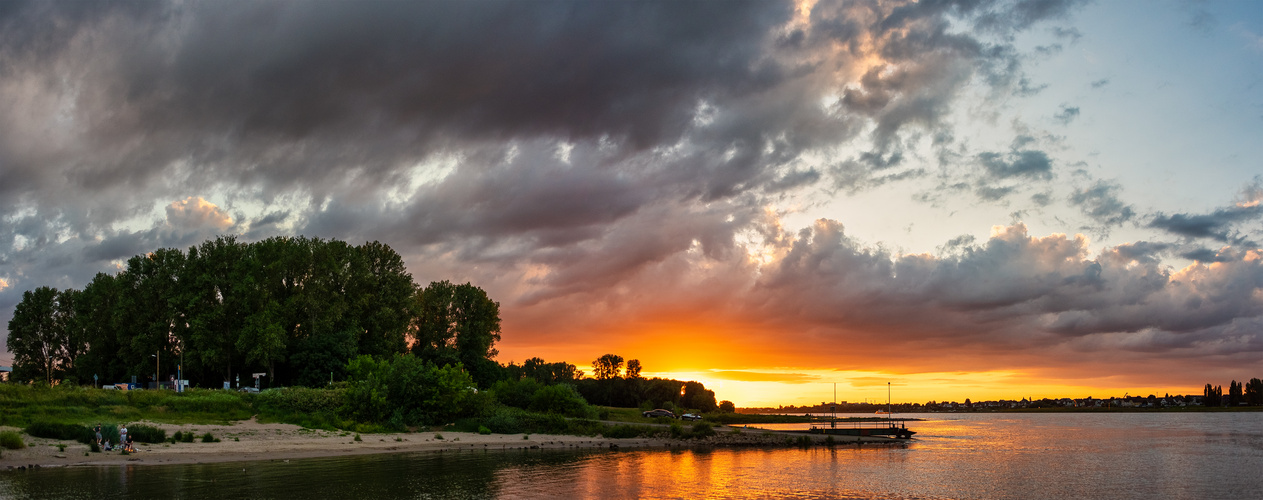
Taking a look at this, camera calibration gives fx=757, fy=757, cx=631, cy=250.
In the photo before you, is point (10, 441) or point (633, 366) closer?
point (10, 441)

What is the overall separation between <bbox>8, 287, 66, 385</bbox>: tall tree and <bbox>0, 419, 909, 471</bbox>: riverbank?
71.4 m

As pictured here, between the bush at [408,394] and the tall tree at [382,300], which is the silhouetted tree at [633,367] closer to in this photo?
the tall tree at [382,300]

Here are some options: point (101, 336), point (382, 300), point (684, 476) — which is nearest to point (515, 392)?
point (382, 300)

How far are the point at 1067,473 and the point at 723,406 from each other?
441ft

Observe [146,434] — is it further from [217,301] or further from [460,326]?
[460,326]

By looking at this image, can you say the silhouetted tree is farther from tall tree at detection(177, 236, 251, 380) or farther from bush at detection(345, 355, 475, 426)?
bush at detection(345, 355, 475, 426)

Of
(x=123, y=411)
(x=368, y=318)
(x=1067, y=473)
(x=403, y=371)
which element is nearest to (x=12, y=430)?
(x=123, y=411)

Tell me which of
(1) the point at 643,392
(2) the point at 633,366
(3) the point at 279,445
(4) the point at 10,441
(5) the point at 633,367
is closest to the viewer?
(4) the point at 10,441

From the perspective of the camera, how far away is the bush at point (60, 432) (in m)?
46.8

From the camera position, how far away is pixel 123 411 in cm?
5678

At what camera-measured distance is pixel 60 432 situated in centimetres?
4716

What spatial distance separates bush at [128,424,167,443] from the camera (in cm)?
4969

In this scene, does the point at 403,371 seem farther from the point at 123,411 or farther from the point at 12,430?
the point at 12,430

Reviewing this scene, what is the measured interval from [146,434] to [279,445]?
8.16 metres
